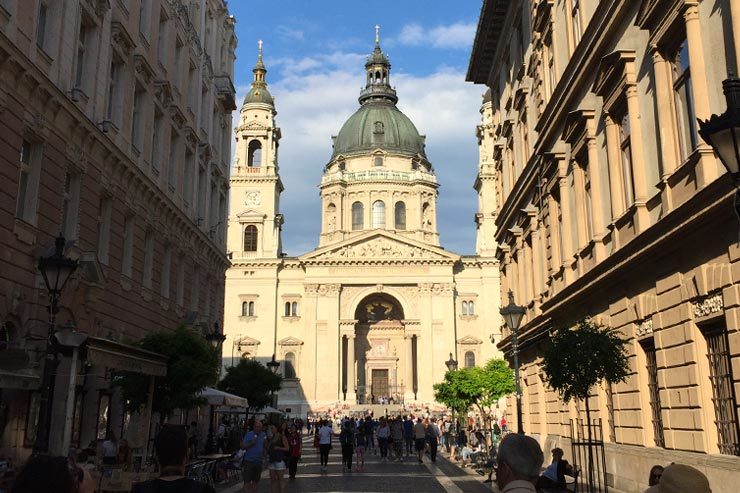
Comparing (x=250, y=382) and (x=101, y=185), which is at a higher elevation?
(x=101, y=185)

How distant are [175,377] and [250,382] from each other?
1695cm

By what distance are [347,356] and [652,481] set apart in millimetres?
66632

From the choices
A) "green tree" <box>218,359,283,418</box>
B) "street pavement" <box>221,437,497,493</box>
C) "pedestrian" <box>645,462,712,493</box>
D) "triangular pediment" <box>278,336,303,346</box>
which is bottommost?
"street pavement" <box>221,437,497,493</box>

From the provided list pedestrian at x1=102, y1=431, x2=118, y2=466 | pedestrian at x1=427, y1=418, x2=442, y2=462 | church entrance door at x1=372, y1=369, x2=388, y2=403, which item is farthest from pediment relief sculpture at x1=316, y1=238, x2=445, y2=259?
pedestrian at x1=102, y1=431, x2=118, y2=466

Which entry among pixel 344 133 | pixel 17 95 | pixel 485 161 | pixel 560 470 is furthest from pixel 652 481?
pixel 344 133

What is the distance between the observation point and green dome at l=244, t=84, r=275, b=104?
81875 millimetres

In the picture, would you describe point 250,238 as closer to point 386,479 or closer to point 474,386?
point 474,386

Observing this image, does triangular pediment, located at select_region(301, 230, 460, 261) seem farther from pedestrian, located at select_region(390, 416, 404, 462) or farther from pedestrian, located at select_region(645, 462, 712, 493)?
pedestrian, located at select_region(645, 462, 712, 493)

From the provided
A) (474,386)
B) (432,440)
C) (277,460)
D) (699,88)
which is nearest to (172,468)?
(699,88)

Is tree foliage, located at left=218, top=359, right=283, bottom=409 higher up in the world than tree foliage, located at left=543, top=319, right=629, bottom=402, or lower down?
higher up

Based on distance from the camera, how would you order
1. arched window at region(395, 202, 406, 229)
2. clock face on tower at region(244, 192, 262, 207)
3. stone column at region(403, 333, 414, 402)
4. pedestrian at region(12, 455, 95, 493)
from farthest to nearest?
arched window at region(395, 202, 406, 229) < clock face on tower at region(244, 192, 262, 207) < stone column at region(403, 333, 414, 402) < pedestrian at region(12, 455, 95, 493)

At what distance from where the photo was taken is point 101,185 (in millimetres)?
20172

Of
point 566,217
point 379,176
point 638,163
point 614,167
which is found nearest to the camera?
point 638,163

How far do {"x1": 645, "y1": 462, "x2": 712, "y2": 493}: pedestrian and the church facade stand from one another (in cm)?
6773
